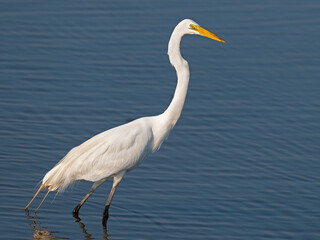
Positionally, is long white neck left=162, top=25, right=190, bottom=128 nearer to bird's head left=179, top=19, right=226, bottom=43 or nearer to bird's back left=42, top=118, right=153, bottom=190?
bird's head left=179, top=19, right=226, bottom=43

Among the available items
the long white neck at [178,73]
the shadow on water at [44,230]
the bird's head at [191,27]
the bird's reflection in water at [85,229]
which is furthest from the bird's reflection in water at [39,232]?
the bird's head at [191,27]

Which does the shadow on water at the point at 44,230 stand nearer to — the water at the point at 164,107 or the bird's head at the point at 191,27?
the water at the point at 164,107

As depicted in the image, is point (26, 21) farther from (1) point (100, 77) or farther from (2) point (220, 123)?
(2) point (220, 123)

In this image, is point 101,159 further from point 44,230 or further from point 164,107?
point 164,107

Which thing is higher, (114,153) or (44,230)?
(114,153)

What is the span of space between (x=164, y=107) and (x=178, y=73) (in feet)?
9.11

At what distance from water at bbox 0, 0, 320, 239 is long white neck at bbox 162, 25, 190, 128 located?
40.3 inches

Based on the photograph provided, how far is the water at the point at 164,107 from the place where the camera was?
898cm

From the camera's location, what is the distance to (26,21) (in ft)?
46.8

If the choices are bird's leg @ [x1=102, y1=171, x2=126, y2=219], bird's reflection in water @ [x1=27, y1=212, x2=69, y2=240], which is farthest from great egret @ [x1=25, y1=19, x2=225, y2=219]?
bird's reflection in water @ [x1=27, y1=212, x2=69, y2=240]

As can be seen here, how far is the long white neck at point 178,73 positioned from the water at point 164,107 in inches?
40.3

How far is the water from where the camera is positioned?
354 inches

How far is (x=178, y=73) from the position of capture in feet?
29.3

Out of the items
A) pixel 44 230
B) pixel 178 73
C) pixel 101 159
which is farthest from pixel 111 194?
pixel 178 73
